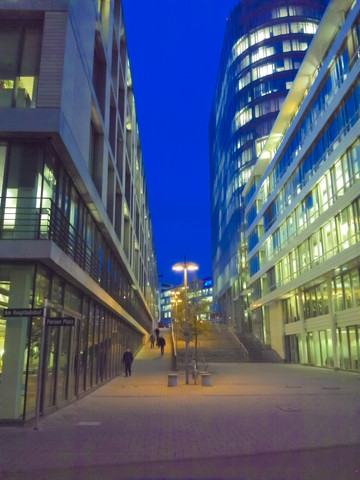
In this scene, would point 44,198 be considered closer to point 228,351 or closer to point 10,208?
point 10,208

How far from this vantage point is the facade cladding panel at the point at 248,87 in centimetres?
5934

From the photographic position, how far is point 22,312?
10117mm

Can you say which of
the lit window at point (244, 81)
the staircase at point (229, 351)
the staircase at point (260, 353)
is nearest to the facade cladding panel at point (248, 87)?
the lit window at point (244, 81)

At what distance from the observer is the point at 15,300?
10.7m

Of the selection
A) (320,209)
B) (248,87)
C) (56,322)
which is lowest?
(56,322)

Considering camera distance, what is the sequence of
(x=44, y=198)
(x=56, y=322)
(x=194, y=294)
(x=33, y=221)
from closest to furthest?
(x=56, y=322), (x=44, y=198), (x=33, y=221), (x=194, y=294)

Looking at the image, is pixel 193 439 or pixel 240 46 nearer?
pixel 193 439

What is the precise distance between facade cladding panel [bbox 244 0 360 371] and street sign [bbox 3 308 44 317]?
666 inches

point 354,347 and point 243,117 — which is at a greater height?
point 243,117

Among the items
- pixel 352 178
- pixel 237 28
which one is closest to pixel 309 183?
pixel 352 178

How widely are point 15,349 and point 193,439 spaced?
4.77 meters

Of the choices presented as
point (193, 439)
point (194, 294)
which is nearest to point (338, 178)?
point (193, 439)

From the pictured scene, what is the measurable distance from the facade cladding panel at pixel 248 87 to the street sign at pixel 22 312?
47258 millimetres

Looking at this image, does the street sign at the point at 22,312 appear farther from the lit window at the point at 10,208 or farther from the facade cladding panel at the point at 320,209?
the facade cladding panel at the point at 320,209
